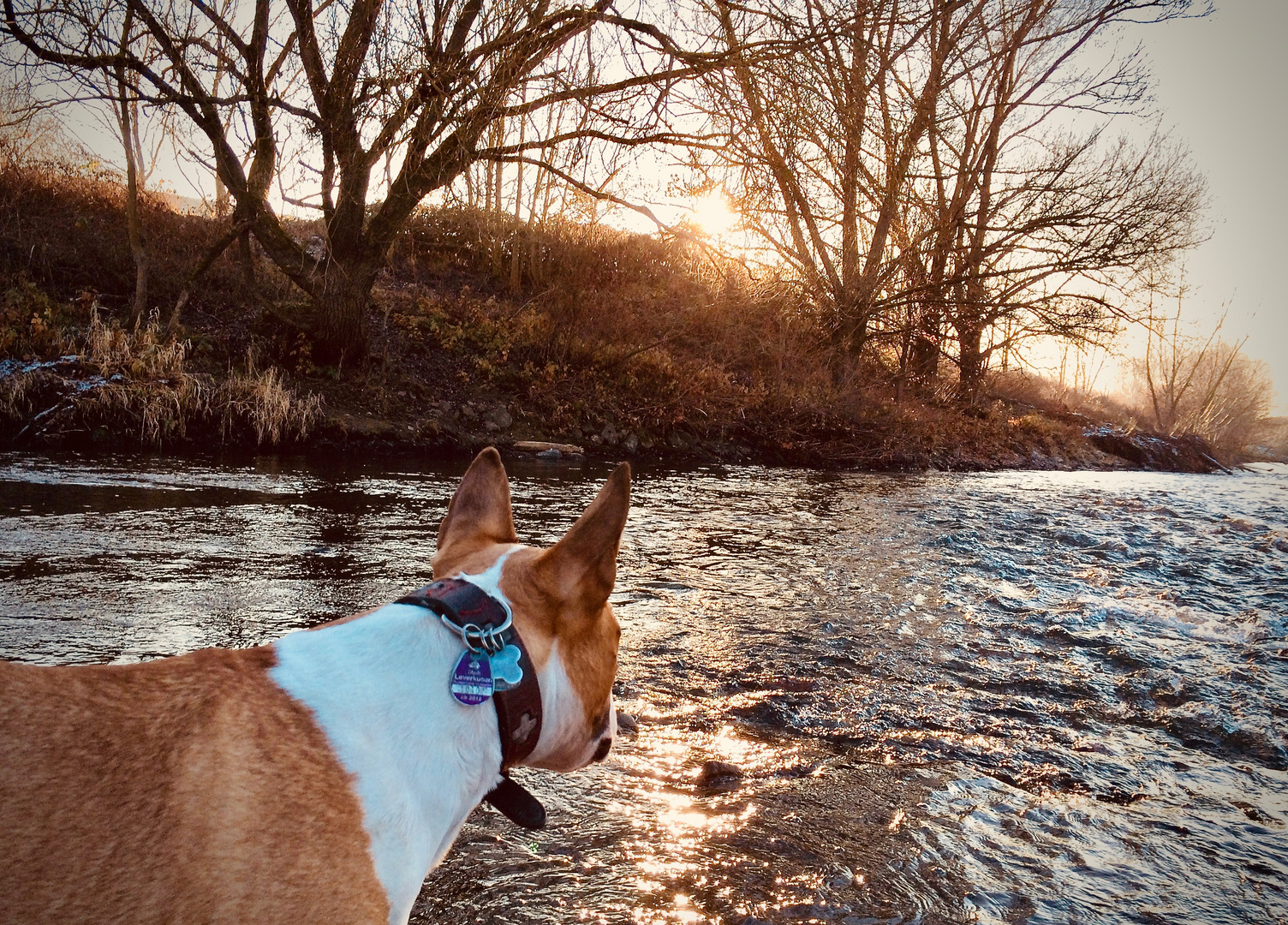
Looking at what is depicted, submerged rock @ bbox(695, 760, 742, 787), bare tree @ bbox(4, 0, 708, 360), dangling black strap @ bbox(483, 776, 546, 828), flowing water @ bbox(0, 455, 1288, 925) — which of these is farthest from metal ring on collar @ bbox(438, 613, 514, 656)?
bare tree @ bbox(4, 0, 708, 360)

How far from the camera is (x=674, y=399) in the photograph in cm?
1705

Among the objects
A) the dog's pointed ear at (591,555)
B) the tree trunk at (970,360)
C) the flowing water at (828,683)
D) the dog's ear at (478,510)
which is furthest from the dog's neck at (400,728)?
the tree trunk at (970,360)

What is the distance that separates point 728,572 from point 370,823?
17.8 ft

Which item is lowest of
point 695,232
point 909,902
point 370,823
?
point 909,902

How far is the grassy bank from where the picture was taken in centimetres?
1175

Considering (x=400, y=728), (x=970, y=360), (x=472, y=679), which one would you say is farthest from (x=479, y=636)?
(x=970, y=360)

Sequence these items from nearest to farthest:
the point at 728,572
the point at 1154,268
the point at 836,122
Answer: the point at 728,572, the point at 836,122, the point at 1154,268

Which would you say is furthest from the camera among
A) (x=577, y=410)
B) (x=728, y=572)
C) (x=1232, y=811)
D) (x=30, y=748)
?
(x=577, y=410)

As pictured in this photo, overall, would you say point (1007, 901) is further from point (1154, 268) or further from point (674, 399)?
point (1154, 268)

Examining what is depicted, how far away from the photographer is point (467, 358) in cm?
1658

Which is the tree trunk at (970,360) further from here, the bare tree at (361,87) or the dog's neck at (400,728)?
the dog's neck at (400,728)

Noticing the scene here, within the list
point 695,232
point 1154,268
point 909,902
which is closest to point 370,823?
point 909,902

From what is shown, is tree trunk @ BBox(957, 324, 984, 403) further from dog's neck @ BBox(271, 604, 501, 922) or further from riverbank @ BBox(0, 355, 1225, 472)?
dog's neck @ BBox(271, 604, 501, 922)

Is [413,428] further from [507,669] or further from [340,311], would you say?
[507,669]
